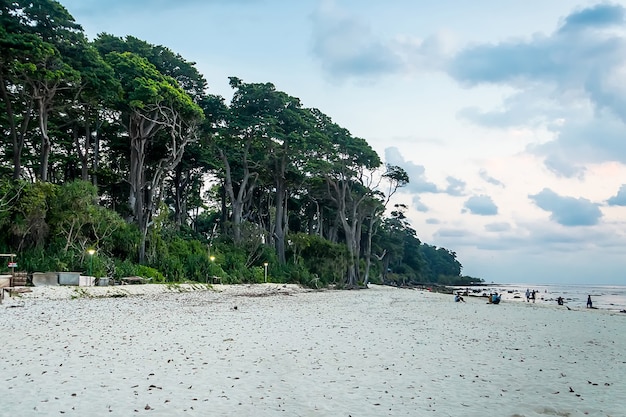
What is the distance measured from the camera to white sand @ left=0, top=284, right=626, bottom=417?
19.8 ft

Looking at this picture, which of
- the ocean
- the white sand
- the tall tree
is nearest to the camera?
the white sand

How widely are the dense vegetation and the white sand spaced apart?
14323mm

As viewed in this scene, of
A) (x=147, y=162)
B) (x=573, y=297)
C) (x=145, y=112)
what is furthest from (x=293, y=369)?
(x=573, y=297)

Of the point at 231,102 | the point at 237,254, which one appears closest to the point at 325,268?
the point at 237,254

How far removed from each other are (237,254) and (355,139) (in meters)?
21.7

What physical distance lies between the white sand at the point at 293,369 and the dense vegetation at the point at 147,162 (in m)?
14.3

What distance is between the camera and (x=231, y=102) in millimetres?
46750

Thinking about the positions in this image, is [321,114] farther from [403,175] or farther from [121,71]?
[121,71]

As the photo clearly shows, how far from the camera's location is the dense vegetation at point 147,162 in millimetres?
27594

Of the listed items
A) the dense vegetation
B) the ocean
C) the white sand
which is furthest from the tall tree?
the ocean

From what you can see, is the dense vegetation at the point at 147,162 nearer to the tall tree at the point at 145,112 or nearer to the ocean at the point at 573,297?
the tall tree at the point at 145,112

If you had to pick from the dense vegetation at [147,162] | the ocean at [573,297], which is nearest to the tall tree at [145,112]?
the dense vegetation at [147,162]

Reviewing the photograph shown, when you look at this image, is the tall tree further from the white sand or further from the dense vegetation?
the white sand

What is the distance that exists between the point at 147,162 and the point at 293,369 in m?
41.2
